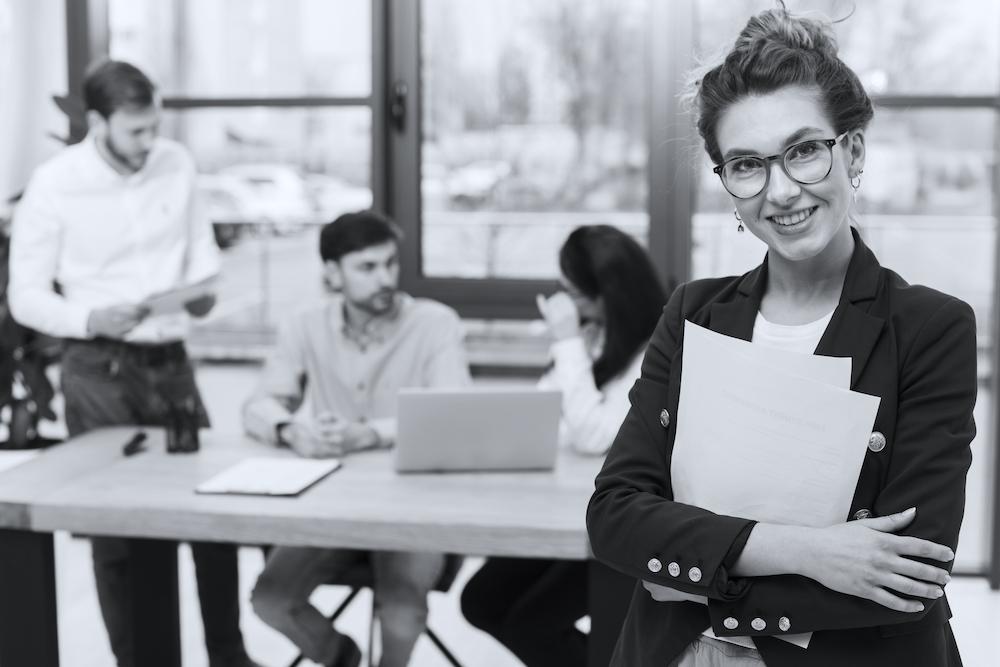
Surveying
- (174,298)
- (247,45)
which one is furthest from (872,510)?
(247,45)

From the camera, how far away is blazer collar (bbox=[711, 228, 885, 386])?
1050mm

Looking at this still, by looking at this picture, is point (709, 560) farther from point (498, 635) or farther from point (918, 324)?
point (498, 635)

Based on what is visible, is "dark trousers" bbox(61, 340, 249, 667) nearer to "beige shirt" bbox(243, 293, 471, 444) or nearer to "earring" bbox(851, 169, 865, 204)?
"beige shirt" bbox(243, 293, 471, 444)

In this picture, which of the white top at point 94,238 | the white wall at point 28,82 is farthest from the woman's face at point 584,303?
the white wall at point 28,82

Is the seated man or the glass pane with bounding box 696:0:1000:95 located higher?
the glass pane with bounding box 696:0:1000:95

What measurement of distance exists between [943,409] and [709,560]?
0.29 meters

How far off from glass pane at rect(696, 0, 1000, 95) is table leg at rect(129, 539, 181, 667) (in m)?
2.53

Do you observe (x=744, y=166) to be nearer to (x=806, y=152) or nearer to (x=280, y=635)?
(x=806, y=152)

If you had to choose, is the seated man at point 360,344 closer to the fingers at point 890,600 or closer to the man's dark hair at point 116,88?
the man's dark hair at point 116,88

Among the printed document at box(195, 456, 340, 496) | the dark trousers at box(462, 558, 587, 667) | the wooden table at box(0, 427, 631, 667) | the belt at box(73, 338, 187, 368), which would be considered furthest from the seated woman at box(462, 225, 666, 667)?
the belt at box(73, 338, 187, 368)

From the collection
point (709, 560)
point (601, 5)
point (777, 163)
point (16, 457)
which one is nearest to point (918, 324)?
point (777, 163)

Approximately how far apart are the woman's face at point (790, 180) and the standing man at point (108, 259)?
2137mm

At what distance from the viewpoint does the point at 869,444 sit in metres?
1.03

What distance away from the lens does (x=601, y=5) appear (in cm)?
359
